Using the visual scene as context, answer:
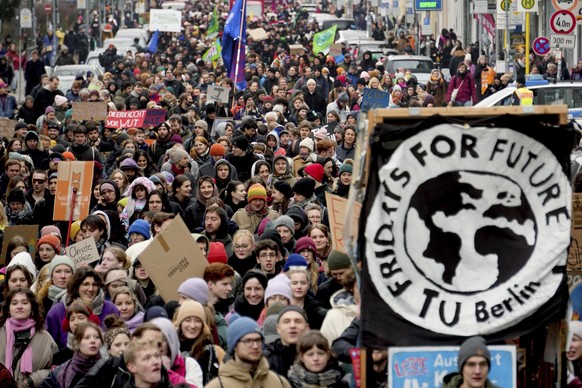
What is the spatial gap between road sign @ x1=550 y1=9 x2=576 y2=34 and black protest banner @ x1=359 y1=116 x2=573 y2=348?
1863cm

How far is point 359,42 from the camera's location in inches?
1977

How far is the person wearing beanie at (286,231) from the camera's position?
44.3 ft

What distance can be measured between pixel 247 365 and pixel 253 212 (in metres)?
6.54

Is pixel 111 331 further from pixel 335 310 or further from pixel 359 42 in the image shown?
pixel 359 42

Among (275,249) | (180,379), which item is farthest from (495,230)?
(275,249)

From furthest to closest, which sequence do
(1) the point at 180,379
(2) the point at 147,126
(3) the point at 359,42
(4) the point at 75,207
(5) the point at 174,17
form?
1. (5) the point at 174,17
2. (3) the point at 359,42
3. (2) the point at 147,126
4. (4) the point at 75,207
5. (1) the point at 180,379

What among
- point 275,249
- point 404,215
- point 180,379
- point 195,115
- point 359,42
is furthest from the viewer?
point 359,42

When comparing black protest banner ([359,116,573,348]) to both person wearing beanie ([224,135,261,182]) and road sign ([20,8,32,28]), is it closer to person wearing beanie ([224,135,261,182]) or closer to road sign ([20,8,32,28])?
person wearing beanie ([224,135,261,182])

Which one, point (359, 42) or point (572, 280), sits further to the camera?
point (359, 42)

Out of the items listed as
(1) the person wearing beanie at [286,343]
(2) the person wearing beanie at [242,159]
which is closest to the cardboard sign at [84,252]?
(1) the person wearing beanie at [286,343]

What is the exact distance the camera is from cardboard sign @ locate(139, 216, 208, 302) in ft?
38.5

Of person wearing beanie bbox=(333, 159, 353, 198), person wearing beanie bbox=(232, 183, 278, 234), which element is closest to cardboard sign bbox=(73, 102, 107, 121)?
person wearing beanie bbox=(333, 159, 353, 198)

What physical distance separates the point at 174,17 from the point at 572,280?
45.9 meters

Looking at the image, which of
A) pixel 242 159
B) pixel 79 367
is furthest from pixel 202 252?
pixel 242 159
